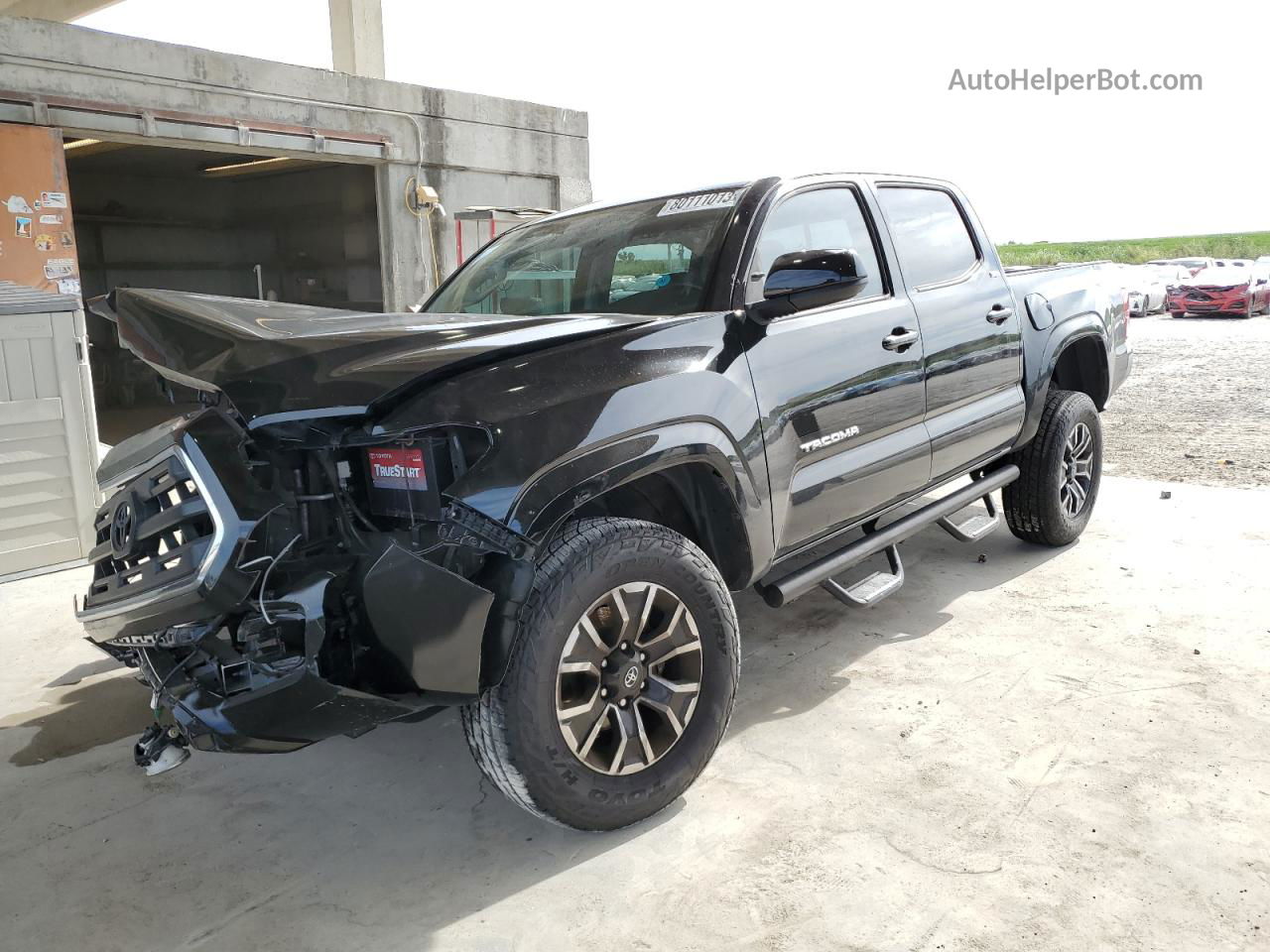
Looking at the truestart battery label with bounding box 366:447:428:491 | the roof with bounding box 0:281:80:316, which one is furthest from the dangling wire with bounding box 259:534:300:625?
the roof with bounding box 0:281:80:316

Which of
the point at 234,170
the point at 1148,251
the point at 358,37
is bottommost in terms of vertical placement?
the point at 1148,251

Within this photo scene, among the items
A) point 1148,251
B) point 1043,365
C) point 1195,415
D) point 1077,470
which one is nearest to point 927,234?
point 1043,365

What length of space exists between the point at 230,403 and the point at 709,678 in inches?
59.3

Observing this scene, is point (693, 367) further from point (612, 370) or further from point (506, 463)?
point (506, 463)

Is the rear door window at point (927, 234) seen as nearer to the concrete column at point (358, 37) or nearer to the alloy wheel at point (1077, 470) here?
the alloy wheel at point (1077, 470)

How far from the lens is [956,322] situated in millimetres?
4219

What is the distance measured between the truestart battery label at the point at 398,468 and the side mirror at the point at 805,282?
1258 mm

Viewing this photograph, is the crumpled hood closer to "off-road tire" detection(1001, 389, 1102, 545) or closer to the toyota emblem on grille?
the toyota emblem on grille

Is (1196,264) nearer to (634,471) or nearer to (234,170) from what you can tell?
(234,170)

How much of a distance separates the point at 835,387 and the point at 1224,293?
83.1 feet

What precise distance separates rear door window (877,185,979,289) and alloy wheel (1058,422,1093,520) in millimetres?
1290

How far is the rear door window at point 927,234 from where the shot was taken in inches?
163

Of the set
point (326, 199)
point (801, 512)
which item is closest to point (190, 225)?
point (326, 199)

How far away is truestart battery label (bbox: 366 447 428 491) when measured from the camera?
8.02 ft
